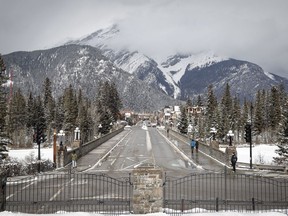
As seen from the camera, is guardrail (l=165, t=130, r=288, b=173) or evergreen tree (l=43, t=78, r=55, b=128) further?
evergreen tree (l=43, t=78, r=55, b=128)

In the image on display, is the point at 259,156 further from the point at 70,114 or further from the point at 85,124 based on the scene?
the point at 70,114

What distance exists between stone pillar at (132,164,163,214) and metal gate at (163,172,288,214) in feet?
2.42

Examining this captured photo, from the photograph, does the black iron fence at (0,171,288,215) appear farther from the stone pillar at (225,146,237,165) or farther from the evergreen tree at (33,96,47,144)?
the evergreen tree at (33,96,47,144)

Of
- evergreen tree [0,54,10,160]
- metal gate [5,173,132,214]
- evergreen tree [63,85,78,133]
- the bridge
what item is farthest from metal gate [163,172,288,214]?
evergreen tree [63,85,78,133]

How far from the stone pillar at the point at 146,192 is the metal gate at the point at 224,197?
739 mm

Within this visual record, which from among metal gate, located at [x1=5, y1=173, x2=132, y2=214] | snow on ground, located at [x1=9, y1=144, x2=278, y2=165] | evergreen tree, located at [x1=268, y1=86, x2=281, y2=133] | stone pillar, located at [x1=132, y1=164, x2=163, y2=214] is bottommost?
snow on ground, located at [x1=9, y1=144, x2=278, y2=165]

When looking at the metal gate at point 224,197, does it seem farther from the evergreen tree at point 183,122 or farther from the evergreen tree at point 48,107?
the evergreen tree at point 183,122

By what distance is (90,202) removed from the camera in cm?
1617

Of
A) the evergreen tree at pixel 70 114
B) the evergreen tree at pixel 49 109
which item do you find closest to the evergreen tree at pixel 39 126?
the evergreen tree at pixel 70 114

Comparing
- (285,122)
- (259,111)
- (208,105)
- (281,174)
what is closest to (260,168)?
(281,174)

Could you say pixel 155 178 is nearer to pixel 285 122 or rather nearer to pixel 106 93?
pixel 285 122

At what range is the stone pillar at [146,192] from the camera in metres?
13.3

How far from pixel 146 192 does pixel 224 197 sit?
644 cm

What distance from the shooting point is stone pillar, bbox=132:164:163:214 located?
13336 mm
